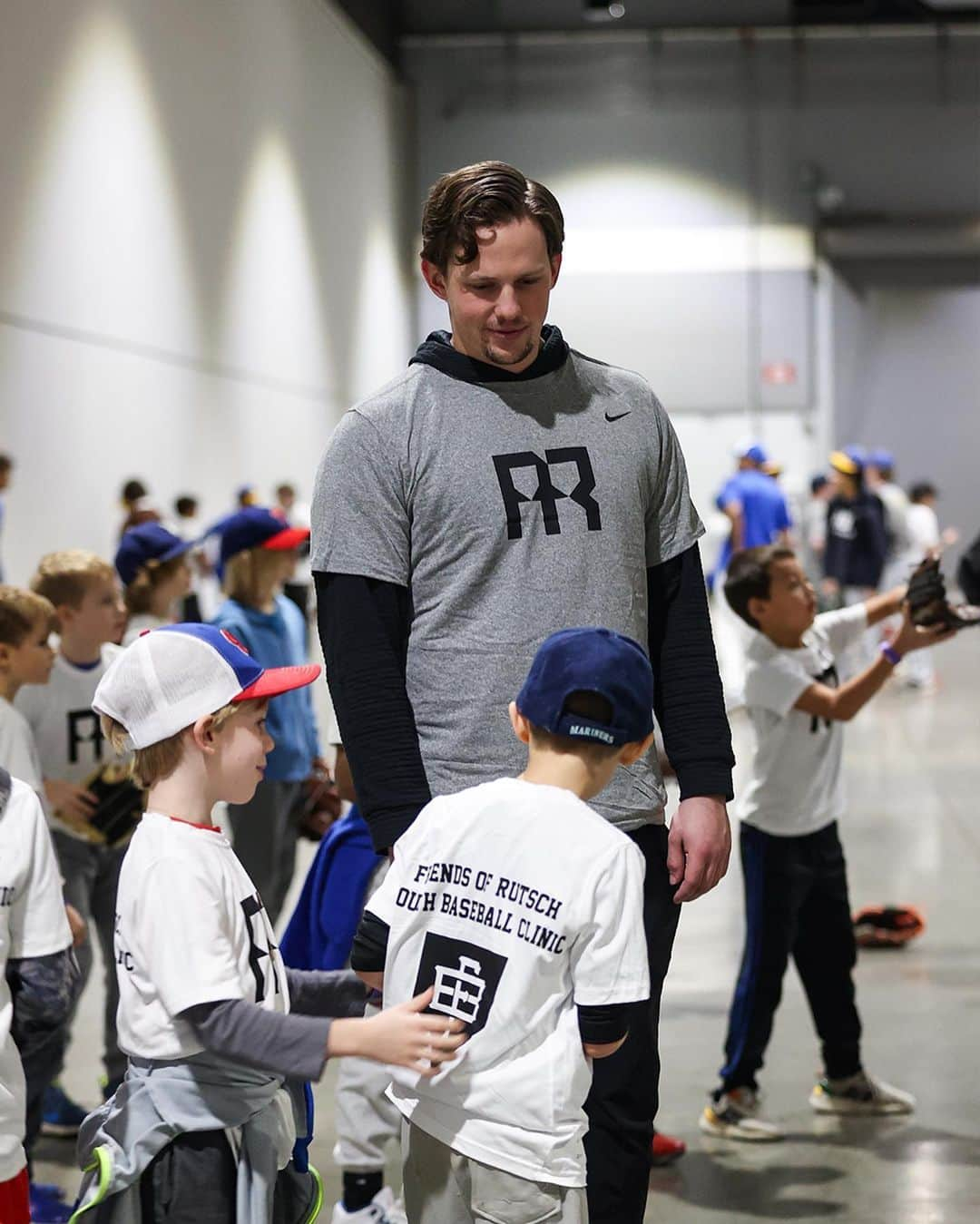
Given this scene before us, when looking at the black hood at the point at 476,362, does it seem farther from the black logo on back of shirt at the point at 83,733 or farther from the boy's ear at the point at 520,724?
the black logo on back of shirt at the point at 83,733

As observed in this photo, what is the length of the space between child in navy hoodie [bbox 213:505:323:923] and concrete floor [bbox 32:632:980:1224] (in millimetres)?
731

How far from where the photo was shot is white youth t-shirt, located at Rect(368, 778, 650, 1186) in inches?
79.5

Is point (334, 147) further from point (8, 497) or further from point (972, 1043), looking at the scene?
point (972, 1043)

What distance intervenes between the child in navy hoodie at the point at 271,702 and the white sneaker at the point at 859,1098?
1714 millimetres

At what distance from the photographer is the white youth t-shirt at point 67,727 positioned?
415cm

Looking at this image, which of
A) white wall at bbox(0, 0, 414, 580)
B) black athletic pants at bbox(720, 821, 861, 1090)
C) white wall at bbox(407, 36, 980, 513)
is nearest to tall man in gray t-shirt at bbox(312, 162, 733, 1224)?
black athletic pants at bbox(720, 821, 861, 1090)

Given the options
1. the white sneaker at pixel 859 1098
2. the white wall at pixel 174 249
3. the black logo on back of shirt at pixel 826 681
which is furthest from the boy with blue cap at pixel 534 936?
the white wall at pixel 174 249

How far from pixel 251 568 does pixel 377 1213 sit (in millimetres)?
2214

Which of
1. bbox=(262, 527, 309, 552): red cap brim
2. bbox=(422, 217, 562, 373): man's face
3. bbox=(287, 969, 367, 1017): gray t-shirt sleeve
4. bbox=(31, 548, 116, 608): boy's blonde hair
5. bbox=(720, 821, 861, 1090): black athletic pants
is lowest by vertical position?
bbox=(720, 821, 861, 1090): black athletic pants

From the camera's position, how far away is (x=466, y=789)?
218cm

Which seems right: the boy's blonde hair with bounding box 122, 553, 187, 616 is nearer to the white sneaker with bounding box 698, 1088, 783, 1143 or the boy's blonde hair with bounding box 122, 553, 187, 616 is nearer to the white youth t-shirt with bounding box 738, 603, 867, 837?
the white youth t-shirt with bounding box 738, 603, 867, 837

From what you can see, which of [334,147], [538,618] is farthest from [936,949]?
[334,147]

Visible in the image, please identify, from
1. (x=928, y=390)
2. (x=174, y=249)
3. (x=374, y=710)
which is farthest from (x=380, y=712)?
(x=928, y=390)

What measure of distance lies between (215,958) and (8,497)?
9.32 metres
